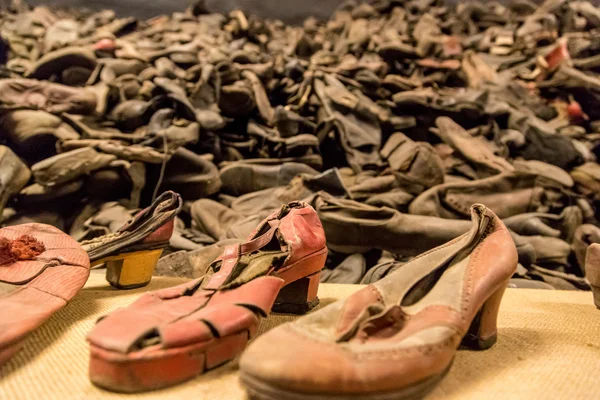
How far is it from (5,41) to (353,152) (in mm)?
2726

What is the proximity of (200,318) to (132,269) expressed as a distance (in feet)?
2.04

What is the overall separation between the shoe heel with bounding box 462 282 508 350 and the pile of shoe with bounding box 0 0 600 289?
1.81 ft

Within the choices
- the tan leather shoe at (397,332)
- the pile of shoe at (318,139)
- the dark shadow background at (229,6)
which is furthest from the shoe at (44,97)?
the dark shadow background at (229,6)

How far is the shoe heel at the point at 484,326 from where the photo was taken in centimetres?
79

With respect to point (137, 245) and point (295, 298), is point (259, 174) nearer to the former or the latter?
point (137, 245)

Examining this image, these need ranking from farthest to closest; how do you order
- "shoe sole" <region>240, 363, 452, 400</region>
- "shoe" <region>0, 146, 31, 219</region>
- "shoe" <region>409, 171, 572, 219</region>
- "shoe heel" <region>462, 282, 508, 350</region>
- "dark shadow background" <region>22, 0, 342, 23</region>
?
"dark shadow background" <region>22, 0, 342, 23</region> → "shoe" <region>409, 171, 572, 219</region> → "shoe" <region>0, 146, 31, 219</region> → "shoe heel" <region>462, 282, 508, 350</region> → "shoe sole" <region>240, 363, 452, 400</region>

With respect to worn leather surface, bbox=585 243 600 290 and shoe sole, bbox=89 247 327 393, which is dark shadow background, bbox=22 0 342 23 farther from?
shoe sole, bbox=89 247 327 393

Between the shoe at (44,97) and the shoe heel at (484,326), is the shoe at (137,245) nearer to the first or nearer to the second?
the shoe heel at (484,326)

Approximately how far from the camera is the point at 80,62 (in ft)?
9.05

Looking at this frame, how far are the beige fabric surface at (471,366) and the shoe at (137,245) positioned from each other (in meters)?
0.13

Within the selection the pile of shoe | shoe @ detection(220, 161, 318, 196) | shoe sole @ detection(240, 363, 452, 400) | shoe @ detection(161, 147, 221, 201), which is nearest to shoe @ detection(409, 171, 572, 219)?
the pile of shoe

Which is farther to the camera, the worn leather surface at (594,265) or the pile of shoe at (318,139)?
the pile of shoe at (318,139)

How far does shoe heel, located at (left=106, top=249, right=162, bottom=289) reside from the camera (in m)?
1.18

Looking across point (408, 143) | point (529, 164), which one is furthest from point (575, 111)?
point (408, 143)
